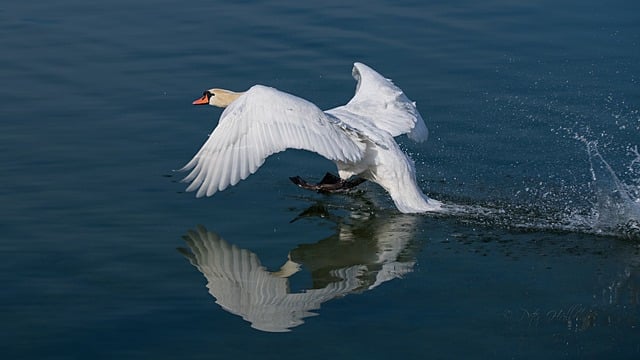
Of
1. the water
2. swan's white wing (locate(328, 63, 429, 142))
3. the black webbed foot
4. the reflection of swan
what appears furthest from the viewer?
swan's white wing (locate(328, 63, 429, 142))

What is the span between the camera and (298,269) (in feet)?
32.1

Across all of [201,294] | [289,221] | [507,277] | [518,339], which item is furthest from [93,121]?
[518,339]

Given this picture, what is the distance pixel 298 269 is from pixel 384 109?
2429 mm

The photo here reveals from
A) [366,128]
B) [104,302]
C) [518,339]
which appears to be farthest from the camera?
[366,128]

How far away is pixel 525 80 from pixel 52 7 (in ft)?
21.0

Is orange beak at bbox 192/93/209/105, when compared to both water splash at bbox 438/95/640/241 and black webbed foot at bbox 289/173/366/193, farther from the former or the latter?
water splash at bbox 438/95/640/241

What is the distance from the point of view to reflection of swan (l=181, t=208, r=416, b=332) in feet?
29.4

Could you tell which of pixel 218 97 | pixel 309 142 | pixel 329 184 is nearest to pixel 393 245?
pixel 309 142

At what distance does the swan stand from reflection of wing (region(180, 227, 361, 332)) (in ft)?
1.51

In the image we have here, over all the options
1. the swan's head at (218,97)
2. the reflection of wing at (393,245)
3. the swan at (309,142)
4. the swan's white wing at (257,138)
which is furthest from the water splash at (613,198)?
the swan's head at (218,97)

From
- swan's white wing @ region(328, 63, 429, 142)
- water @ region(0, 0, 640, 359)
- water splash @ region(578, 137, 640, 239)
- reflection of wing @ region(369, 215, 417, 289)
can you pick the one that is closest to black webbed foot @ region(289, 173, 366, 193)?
water @ region(0, 0, 640, 359)

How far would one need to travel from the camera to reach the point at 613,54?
14.7m

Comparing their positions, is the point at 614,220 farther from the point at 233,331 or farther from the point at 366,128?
Answer: the point at 233,331

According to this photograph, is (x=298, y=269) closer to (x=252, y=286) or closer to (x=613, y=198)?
(x=252, y=286)
